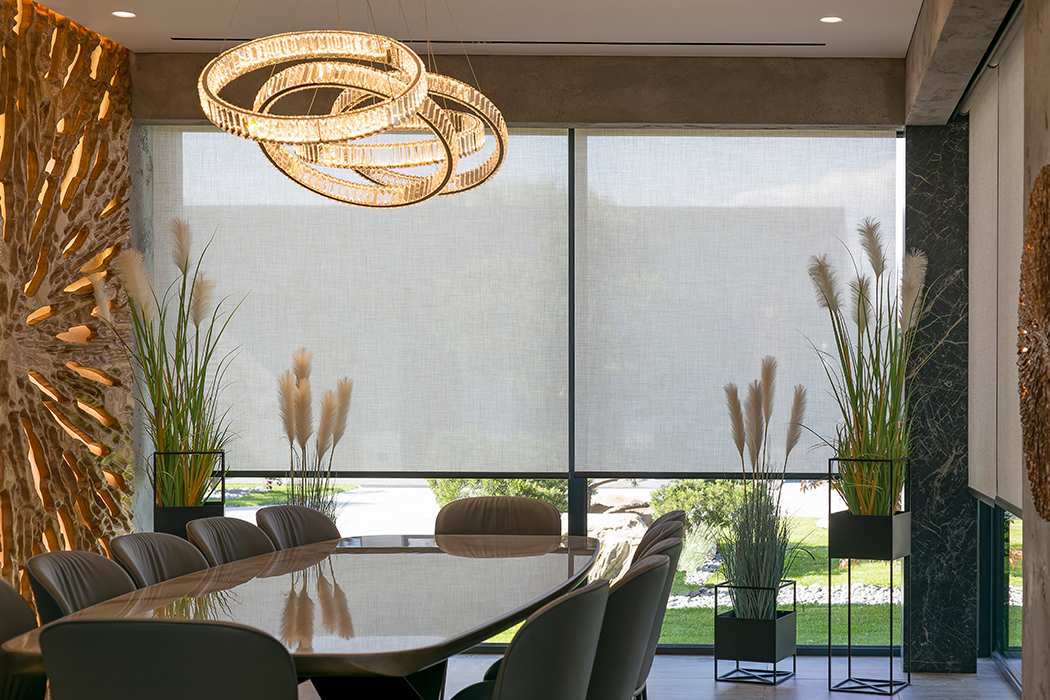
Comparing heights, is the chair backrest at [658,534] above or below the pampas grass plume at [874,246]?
below

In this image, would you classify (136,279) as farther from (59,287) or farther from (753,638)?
(753,638)

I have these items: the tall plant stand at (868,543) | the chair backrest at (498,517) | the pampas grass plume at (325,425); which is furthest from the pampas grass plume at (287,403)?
the tall plant stand at (868,543)

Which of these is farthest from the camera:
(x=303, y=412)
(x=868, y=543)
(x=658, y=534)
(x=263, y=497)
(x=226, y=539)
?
(x=263, y=497)

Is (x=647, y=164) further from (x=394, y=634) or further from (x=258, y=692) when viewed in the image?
(x=258, y=692)

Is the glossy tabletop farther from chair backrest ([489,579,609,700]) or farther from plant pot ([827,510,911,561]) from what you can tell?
plant pot ([827,510,911,561])

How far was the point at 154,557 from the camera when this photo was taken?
344 cm

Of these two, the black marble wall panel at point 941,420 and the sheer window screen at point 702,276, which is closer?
the black marble wall panel at point 941,420

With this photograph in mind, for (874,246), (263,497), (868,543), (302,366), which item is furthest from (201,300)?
(868,543)

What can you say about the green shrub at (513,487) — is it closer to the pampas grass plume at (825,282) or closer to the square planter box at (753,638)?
the square planter box at (753,638)

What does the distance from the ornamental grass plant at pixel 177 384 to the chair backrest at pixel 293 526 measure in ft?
2.49

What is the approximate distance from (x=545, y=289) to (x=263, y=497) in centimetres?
203

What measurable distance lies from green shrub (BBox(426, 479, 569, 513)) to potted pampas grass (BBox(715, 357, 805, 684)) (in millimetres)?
964

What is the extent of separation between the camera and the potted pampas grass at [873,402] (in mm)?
4746

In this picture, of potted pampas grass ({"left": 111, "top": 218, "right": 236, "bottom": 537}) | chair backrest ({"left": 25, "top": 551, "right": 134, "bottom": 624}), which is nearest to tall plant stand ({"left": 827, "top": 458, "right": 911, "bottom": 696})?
potted pampas grass ({"left": 111, "top": 218, "right": 236, "bottom": 537})
